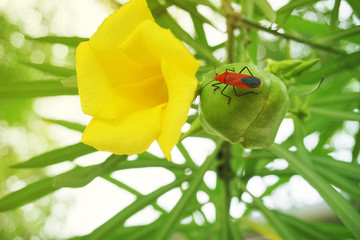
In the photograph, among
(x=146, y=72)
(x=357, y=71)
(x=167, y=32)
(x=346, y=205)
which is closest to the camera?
(x=167, y=32)

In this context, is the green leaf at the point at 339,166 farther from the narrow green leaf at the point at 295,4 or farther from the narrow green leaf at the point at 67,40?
the narrow green leaf at the point at 67,40

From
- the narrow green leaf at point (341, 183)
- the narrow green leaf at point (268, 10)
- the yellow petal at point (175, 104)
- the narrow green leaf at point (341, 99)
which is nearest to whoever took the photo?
the yellow petal at point (175, 104)

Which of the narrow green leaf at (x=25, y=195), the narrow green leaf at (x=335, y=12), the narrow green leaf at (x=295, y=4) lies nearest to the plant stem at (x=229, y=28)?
the narrow green leaf at (x=295, y=4)

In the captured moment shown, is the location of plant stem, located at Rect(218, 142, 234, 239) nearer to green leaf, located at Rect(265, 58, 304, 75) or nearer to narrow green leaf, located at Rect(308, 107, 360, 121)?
narrow green leaf, located at Rect(308, 107, 360, 121)

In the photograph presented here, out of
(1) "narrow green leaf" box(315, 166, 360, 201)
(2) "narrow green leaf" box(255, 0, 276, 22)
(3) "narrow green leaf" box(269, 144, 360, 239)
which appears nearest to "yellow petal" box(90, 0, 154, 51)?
(2) "narrow green leaf" box(255, 0, 276, 22)

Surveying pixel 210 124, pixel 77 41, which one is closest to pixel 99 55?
pixel 210 124

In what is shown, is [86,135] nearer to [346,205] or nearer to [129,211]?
[129,211]

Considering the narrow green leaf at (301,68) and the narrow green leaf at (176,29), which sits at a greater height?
the narrow green leaf at (176,29)
